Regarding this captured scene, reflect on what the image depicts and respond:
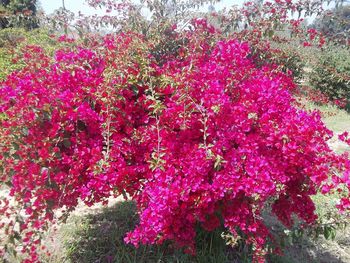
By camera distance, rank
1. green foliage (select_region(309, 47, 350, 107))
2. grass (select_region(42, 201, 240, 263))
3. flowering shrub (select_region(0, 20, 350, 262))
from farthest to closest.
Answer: green foliage (select_region(309, 47, 350, 107)) < grass (select_region(42, 201, 240, 263)) < flowering shrub (select_region(0, 20, 350, 262))

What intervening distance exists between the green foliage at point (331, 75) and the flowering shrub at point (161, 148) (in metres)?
7.64

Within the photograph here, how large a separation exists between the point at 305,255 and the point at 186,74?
7.27 ft

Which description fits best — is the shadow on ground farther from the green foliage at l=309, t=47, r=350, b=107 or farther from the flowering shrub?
the green foliage at l=309, t=47, r=350, b=107

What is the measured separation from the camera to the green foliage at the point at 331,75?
364 inches

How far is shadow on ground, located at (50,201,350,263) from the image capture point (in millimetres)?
2688

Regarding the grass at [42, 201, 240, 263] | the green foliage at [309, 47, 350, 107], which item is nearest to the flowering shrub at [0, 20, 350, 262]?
the grass at [42, 201, 240, 263]

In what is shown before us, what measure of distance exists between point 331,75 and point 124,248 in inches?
314

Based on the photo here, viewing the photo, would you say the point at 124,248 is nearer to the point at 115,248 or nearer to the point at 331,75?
the point at 115,248

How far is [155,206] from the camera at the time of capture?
1.87m

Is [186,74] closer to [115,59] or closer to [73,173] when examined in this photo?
[115,59]

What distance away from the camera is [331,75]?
895 cm

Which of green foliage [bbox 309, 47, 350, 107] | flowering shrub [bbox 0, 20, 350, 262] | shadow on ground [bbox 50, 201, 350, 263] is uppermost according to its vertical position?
flowering shrub [bbox 0, 20, 350, 262]

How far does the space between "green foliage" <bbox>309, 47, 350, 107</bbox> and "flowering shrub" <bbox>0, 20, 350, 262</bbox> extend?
7.64 meters

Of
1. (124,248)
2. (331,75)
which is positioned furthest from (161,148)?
(331,75)
